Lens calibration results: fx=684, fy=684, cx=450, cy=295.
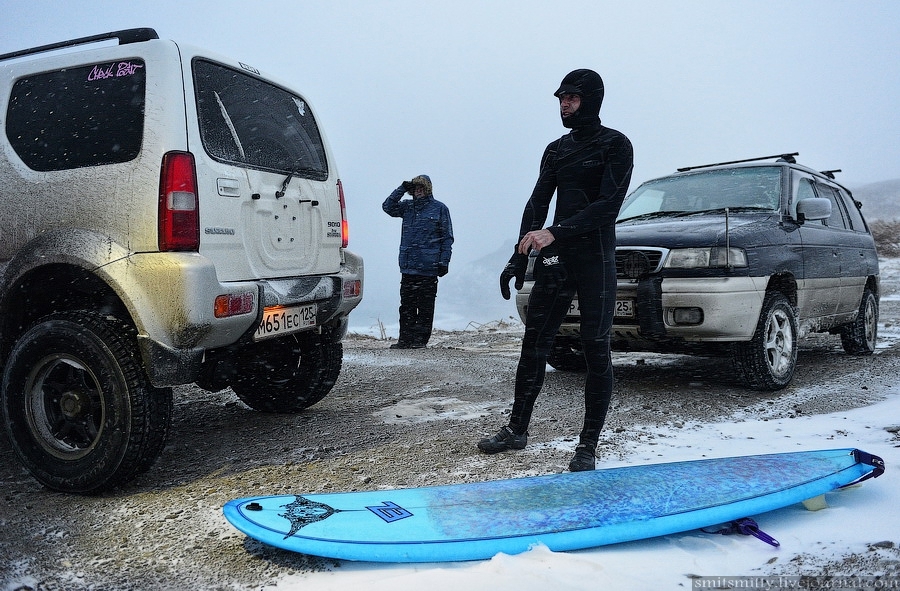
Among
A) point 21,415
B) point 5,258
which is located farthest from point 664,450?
point 5,258

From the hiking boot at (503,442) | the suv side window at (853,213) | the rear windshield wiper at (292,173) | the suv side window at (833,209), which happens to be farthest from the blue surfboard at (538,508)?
the suv side window at (853,213)

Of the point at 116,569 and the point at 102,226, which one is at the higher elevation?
the point at 102,226

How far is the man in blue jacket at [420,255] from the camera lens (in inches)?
336

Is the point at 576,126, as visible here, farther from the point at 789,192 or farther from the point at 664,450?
the point at 789,192

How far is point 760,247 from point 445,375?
2801 mm

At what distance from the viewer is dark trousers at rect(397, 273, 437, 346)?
8.59m

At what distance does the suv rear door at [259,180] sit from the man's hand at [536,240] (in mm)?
1244

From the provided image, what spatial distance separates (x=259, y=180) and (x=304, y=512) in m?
1.69

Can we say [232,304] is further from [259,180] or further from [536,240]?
[536,240]

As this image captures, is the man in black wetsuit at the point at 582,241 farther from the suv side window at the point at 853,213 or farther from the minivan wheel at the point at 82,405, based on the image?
the suv side window at the point at 853,213

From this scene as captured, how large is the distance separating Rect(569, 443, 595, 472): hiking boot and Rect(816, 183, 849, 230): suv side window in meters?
4.06

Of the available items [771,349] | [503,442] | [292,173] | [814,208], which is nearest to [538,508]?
[503,442]

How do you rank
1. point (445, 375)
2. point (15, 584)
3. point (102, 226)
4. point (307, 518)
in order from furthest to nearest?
point (445, 375) < point (102, 226) < point (307, 518) < point (15, 584)

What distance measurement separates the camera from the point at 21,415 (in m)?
3.15
